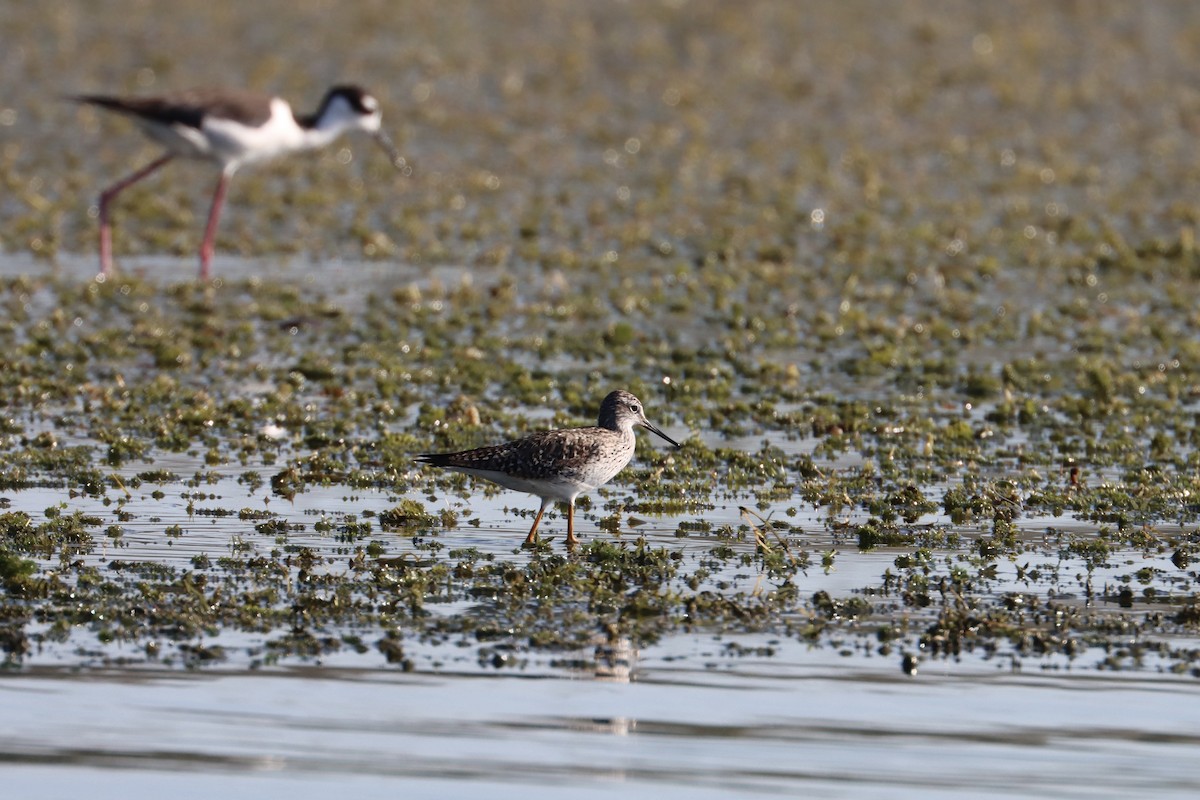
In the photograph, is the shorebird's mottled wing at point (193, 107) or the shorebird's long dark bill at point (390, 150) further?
the shorebird's long dark bill at point (390, 150)

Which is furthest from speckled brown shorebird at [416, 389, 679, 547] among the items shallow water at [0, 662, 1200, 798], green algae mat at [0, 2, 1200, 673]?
shallow water at [0, 662, 1200, 798]

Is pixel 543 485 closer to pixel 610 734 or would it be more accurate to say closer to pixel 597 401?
pixel 610 734

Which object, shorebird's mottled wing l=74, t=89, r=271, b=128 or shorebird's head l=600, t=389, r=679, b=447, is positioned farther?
shorebird's mottled wing l=74, t=89, r=271, b=128

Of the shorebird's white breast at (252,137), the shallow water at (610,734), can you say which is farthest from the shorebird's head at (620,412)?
the shorebird's white breast at (252,137)

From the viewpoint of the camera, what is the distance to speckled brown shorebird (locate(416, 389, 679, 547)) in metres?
12.0

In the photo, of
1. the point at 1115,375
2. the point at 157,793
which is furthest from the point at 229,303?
the point at 157,793

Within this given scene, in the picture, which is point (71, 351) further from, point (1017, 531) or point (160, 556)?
point (1017, 531)

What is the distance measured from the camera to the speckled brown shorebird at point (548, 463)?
1202 centimetres

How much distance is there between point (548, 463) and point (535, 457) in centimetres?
8

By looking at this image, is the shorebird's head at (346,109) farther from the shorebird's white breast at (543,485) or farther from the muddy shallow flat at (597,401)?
the shorebird's white breast at (543,485)

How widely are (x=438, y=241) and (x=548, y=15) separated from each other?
12.7m

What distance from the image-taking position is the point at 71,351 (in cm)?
1702

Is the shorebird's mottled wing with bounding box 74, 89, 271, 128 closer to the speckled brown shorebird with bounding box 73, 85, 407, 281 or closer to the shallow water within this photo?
the speckled brown shorebird with bounding box 73, 85, 407, 281

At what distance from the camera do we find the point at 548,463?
12008mm
